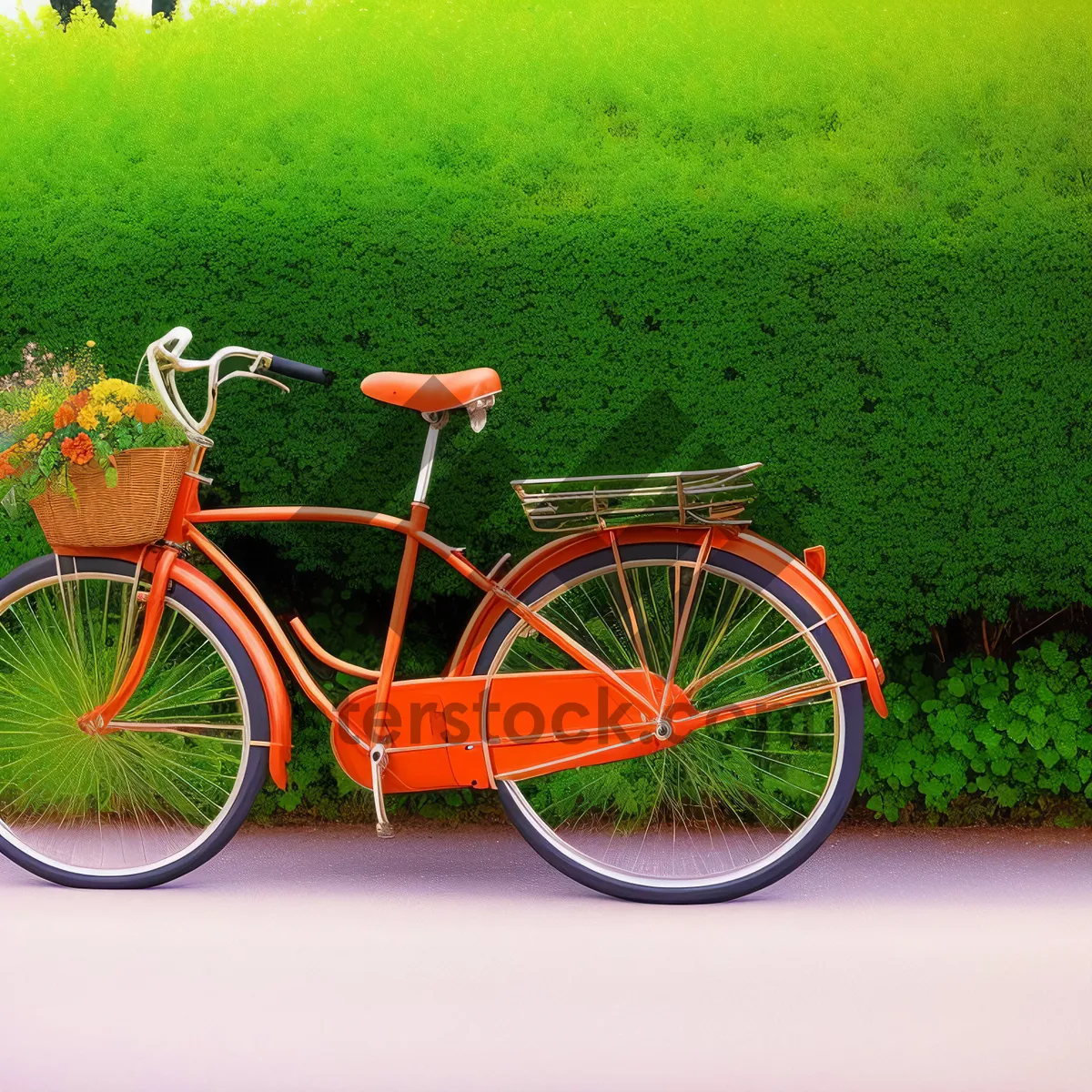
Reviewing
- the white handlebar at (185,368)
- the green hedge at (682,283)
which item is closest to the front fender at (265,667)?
the white handlebar at (185,368)

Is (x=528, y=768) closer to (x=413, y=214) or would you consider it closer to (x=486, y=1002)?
(x=486, y=1002)

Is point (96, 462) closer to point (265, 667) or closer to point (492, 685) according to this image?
point (265, 667)

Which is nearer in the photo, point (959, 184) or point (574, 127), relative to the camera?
point (959, 184)

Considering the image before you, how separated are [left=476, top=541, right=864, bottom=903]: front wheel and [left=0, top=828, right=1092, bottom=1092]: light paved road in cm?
20

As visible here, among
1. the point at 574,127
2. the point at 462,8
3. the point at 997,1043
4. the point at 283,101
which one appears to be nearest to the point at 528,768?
the point at 997,1043

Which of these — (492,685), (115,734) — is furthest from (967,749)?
(115,734)

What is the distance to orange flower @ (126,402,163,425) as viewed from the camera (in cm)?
343

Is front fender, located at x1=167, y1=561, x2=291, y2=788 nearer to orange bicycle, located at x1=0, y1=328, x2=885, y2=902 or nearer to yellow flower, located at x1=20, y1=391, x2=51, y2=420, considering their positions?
orange bicycle, located at x1=0, y1=328, x2=885, y2=902

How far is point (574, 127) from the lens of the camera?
164 inches

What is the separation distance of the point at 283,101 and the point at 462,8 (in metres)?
0.77

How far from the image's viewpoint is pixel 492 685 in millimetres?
3432

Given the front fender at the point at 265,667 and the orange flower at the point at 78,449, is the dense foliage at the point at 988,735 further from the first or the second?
the orange flower at the point at 78,449

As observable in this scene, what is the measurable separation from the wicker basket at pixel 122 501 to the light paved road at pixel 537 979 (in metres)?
1.07

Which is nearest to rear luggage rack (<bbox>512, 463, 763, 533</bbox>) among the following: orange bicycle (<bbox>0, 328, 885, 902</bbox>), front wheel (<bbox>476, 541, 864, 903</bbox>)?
orange bicycle (<bbox>0, 328, 885, 902</bbox>)
